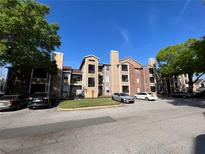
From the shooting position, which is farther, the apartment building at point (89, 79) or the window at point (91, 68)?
the window at point (91, 68)

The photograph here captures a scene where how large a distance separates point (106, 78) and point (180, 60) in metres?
18.1

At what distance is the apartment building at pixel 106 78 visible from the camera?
3131cm

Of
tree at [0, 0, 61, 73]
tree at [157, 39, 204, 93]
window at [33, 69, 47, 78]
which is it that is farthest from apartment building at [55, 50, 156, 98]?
tree at [0, 0, 61, 73]

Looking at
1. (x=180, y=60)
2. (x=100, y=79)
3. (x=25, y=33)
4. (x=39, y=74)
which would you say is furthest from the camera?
(x=100, y=79)

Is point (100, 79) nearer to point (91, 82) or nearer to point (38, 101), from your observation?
point (91, 82)

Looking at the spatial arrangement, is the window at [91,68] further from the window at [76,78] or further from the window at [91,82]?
the window at [76,78]

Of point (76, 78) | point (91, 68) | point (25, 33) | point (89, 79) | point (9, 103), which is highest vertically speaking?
point (25, 33)

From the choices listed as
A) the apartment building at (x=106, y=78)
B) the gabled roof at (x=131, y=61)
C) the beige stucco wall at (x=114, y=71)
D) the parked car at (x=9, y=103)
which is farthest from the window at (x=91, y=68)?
the parked car at (x=9, y=103)

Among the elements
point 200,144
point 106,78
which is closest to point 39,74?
point 106,78

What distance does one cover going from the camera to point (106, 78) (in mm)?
34219

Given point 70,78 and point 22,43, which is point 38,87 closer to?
point 70,78

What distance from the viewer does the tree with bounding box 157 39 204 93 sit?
963 inches

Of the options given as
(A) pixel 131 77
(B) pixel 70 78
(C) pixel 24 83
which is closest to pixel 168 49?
(A) pixel 131 77

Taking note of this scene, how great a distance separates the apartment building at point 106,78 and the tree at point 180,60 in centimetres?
689
